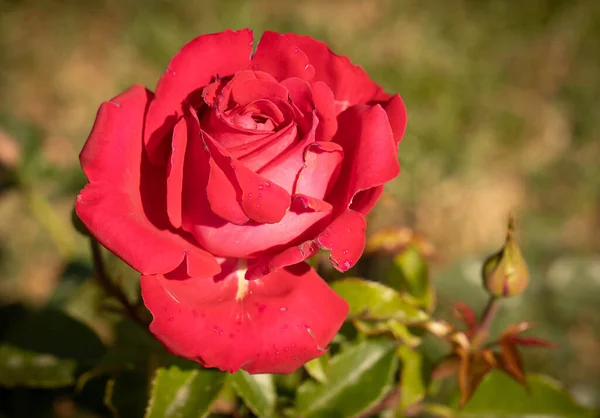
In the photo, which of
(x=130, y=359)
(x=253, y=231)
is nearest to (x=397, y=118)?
(x=253, y=231)

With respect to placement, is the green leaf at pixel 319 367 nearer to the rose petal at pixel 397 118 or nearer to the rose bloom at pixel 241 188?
the rose bloom at pixel 241 188

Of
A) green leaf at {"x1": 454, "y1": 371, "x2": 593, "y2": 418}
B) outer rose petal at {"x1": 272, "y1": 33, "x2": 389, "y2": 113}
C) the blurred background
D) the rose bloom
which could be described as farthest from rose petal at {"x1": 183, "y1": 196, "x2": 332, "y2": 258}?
the blurred background

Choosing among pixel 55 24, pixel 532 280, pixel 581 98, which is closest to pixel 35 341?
pixel 532 280

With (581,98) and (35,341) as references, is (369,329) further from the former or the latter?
(581,98)

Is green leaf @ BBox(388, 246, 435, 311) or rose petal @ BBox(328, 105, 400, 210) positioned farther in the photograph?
green leaf @ BBox(388, 246, 435, 311)

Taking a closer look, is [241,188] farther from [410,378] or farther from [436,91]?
[436,91]

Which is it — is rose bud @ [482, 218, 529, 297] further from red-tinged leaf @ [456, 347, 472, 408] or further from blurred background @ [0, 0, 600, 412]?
blurred background @ [0, 0, 600, 412]

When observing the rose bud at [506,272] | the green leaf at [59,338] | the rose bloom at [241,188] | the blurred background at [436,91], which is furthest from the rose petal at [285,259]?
the blurred background at [436,91]
